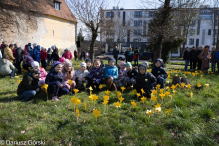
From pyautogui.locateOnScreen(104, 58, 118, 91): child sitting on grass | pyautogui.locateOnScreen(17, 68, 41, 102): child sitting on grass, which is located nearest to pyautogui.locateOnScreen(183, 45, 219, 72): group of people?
pyautogui.locateOnScreen(104, 58, 118, 91): child sitting on grass

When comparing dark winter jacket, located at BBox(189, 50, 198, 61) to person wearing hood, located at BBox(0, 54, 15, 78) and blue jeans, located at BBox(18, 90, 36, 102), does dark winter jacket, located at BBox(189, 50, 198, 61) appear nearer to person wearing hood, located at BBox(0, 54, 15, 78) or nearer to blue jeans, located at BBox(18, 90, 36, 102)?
blue jeans, located at BBox(18, 90, 36, 102)

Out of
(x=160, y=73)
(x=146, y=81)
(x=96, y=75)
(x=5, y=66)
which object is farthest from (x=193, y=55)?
(x=5, y=66)

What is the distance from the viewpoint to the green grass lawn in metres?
2.74

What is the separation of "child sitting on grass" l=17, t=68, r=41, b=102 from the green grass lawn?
0.71ft

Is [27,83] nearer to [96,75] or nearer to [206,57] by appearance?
[96,75]

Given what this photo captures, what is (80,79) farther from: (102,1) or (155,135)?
(102,1)

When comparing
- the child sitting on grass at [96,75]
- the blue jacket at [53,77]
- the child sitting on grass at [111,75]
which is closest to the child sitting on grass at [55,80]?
the blue jacket at [53,77]

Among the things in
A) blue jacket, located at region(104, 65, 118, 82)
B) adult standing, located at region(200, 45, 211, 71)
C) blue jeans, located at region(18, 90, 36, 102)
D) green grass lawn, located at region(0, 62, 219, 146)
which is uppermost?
adult standing, located at region(200, 45, 211, 71)

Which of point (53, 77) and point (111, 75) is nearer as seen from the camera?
point (53, 77)

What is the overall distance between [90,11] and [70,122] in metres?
10.4

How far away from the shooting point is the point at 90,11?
1183 cm

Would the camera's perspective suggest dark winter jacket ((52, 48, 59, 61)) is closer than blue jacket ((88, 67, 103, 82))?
No

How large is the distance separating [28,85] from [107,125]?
8.61 ft

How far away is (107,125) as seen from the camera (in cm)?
321
